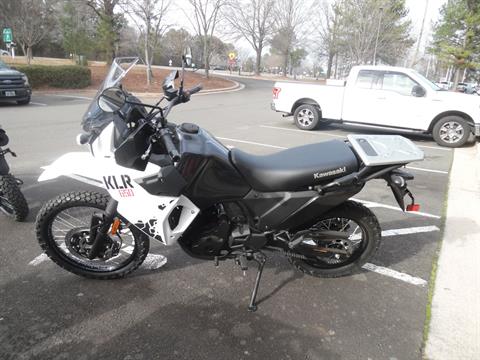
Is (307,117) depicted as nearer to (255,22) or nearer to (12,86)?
(12,86)

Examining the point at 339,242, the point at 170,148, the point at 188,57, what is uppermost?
the point at 188,57

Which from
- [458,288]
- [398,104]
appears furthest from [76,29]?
[458,288]

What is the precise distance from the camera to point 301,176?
2566mm

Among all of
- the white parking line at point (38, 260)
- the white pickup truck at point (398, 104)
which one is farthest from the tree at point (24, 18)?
the white parking line at point (38, 260)

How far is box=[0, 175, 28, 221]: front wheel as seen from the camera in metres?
3.64

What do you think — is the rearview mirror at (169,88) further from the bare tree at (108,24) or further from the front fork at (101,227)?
the bare tree at (108,24)

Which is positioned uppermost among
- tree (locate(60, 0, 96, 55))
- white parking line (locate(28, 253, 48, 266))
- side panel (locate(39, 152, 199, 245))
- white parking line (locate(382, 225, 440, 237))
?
tree (locate(60, 0, 96, 55))

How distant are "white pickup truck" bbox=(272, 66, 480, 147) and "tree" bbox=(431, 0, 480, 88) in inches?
756

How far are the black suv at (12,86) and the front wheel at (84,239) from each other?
11.4 metres

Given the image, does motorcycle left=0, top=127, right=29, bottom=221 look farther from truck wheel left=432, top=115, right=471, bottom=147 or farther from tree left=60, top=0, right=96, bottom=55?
tree left=60, top=0, right=96, bottom=55

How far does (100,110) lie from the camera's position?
2.45m

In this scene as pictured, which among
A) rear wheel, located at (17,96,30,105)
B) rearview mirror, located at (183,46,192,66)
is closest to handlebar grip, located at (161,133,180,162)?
rearview mirror, located at (183,46,192,66)

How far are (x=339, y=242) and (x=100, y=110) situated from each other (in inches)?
80.0

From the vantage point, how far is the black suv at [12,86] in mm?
11906
